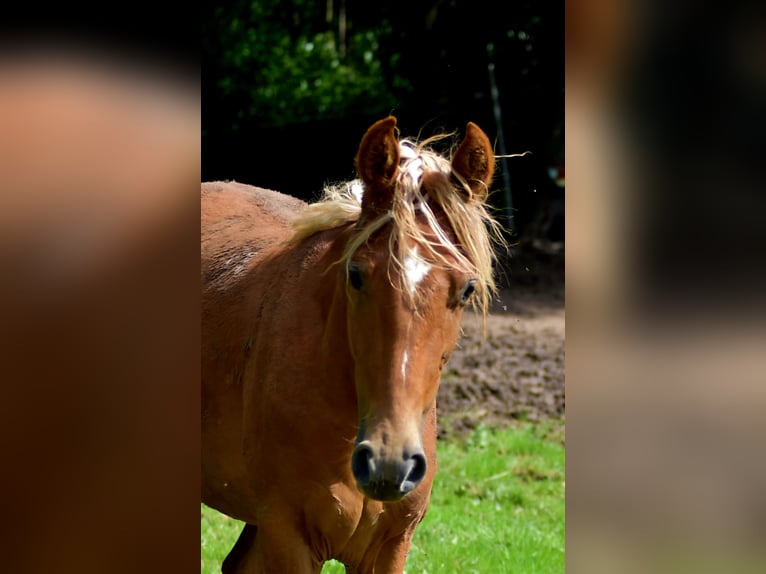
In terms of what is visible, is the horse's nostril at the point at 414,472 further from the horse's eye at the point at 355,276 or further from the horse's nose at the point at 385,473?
the horse's eye at the point at 355,276

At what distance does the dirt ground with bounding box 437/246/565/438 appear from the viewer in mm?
6742

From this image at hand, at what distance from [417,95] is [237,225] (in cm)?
566

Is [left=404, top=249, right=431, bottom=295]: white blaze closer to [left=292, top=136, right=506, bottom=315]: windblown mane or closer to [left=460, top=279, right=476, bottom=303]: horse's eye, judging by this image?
[left=292, top=136, right=506, bottom=315]: windblown mane

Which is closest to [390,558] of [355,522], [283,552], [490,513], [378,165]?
[355,522]
